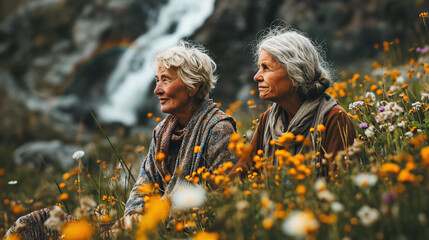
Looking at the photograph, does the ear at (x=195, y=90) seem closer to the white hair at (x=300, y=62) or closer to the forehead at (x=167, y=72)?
the forehead at (x=167, y=72)

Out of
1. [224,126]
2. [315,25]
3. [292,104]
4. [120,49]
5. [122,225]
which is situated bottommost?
[122,225]

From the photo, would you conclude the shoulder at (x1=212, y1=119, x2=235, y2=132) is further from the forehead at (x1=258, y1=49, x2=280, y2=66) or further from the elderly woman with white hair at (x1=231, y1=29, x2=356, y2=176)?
the forehead at (x1=258, y1=49, x2=280, y2=66)

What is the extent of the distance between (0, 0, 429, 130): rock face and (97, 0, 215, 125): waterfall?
514mm

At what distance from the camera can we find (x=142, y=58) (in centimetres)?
1572

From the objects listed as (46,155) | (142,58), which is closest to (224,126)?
(46,155)

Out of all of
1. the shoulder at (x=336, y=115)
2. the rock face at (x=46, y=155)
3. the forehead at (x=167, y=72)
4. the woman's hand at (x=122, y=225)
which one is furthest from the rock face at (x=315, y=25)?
the woman's hand at (x=122, y=225)

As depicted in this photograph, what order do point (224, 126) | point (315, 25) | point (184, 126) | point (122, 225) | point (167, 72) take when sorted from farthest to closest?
point (315, 25)
point (184, 126)
point (167, 72)
point (224, 126)
point (122, 225)

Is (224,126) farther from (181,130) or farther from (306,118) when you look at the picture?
(306,118)

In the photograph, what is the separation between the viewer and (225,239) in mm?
1685

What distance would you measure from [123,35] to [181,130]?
14982 mm

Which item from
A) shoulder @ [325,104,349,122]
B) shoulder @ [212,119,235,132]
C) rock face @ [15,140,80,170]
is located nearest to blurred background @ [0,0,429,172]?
rock face @ [15,140,80,170]

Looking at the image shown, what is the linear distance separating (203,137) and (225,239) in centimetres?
140

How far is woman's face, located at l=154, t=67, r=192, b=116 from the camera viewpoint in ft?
10.3


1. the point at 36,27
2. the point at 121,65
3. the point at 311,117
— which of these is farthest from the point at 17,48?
the point at 311,117
